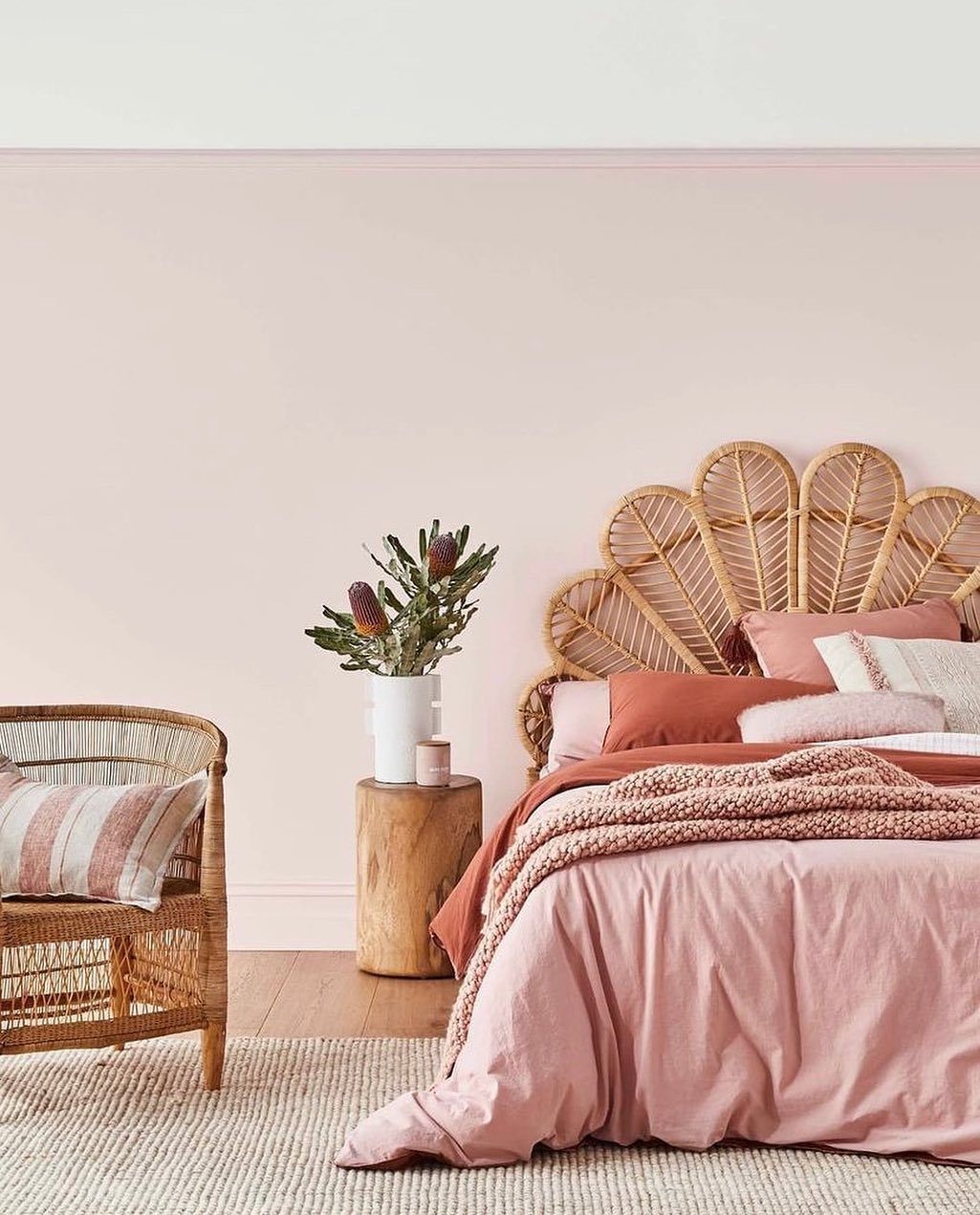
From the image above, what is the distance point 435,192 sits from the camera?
14.2 ft

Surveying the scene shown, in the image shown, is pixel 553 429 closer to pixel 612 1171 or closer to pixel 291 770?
pixel 291 770

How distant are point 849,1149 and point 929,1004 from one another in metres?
0.30

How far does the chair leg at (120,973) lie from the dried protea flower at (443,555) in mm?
1355

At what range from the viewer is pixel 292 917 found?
4.27 m

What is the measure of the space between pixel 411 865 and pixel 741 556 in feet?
4.67

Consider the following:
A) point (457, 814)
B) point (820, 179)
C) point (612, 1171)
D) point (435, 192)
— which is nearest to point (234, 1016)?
point (457, 814)

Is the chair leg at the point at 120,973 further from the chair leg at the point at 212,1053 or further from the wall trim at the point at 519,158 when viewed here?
the wall trim at the point at 519,158

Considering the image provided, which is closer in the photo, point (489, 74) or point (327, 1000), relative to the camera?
point (327, 1000)

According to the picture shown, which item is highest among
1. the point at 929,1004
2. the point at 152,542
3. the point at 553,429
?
the point at 553,429

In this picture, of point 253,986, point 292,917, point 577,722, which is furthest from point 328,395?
point 253,986

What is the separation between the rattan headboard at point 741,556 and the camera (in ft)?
14.0

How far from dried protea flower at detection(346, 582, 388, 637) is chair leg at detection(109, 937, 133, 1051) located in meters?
1.18

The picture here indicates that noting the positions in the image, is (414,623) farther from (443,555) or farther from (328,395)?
(328,395)

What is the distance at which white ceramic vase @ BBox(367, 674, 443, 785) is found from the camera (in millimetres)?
3881
